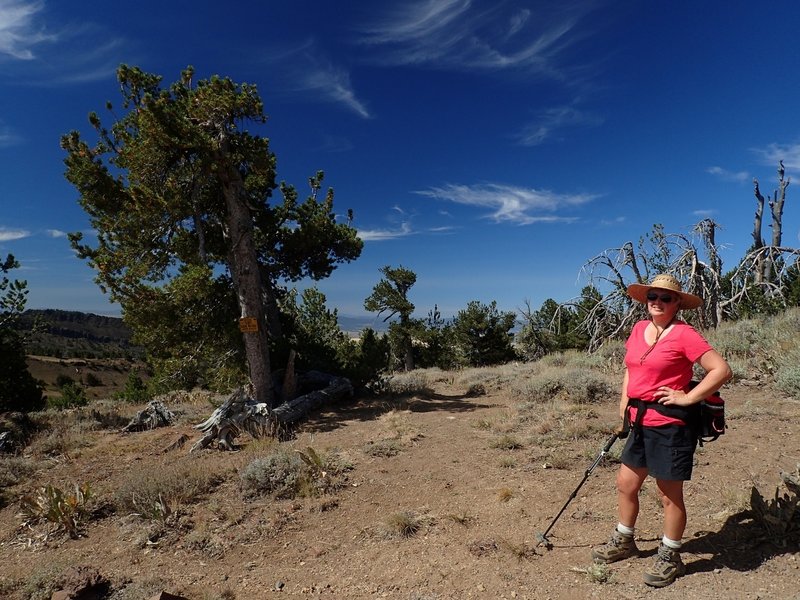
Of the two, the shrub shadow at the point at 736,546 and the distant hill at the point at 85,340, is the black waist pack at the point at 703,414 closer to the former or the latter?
the shrub shadow at the point at 736,546

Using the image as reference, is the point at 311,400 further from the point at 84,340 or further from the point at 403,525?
the point at 84,340

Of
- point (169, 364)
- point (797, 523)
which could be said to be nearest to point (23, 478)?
point (169, 364)

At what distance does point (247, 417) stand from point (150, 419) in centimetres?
335

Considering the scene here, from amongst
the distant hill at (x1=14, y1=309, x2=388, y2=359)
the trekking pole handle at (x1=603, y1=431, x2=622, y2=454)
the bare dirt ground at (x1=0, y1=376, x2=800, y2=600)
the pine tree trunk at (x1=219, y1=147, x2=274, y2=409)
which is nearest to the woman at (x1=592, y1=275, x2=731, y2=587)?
the trekking pole handle at (x1=603, y1=431, x2=622, y2=454)

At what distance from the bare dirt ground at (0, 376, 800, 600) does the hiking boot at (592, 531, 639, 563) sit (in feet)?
0.22

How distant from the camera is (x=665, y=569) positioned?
3.13 metres

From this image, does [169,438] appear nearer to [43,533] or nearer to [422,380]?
[43,533]

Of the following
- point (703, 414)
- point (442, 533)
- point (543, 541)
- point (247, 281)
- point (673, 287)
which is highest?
point (247, 281)

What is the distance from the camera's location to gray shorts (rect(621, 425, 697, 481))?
9.87 feet

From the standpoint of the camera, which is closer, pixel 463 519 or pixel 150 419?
pixel 463 519

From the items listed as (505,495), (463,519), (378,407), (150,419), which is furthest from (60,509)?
(378,407)

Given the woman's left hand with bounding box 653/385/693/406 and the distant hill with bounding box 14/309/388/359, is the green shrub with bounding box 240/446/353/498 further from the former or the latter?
the distant hill with bounding box 14/309/388/359

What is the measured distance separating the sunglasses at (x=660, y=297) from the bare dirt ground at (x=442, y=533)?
2011 mm

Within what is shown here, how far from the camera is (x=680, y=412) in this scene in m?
3.04
